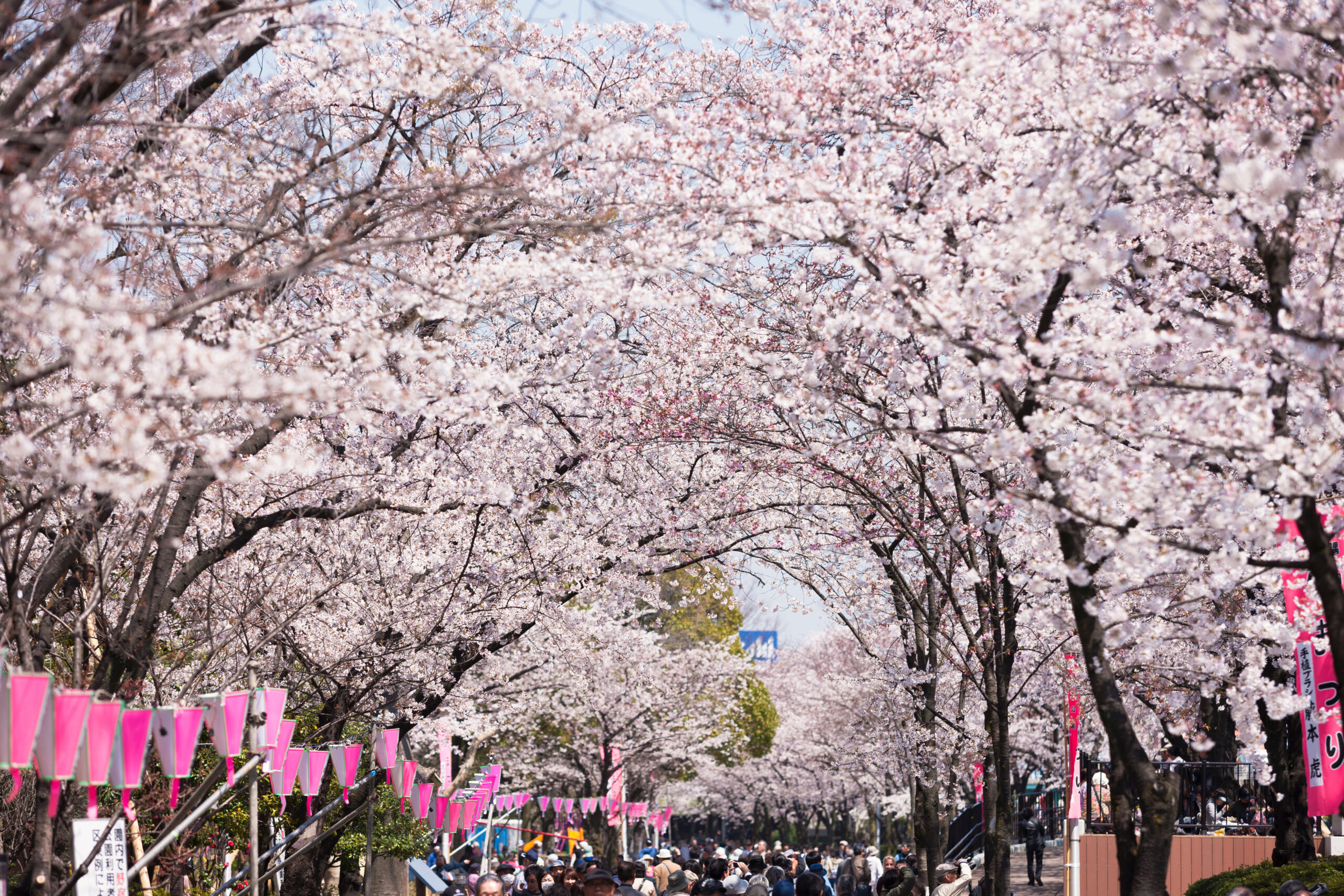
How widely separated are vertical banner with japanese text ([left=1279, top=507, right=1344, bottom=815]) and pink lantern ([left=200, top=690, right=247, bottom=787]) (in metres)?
6.69

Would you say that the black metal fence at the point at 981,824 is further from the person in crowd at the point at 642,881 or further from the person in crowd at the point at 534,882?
the person in crowd at the point at 642,881

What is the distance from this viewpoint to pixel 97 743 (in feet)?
20.9

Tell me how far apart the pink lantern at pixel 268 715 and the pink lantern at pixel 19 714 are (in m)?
2.63

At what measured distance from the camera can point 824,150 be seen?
8570 millimetres

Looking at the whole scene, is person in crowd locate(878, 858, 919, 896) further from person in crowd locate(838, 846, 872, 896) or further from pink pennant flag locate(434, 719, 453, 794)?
pink pennant flag locate(434, 719, 453, 794)

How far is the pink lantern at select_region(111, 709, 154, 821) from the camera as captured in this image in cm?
680

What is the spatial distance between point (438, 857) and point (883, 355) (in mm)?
17191

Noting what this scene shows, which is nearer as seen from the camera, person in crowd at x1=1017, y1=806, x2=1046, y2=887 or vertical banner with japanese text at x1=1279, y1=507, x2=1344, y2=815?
vertical banner with japanese text at x1=1279, y1=507, x2=1344, y2=815

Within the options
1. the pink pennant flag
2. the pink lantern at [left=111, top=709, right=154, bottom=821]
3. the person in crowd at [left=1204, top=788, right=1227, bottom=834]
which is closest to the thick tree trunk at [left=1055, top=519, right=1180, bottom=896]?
A: the pink lantern at [left=111, top=709, right=154, bottom=821]

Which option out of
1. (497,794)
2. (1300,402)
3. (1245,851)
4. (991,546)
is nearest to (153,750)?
(991,546)

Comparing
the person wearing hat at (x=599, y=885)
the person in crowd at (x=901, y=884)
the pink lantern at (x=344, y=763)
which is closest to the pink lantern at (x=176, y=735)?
the person wearing hat at (x=599, y=885)

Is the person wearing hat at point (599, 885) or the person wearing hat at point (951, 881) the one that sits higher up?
the person wearing hat at point (599, 885)

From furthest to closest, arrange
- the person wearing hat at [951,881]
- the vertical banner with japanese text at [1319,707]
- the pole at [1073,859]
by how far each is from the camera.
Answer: the pole at [1073,859], the person wearing hat at [951,881], the vertical banner with japanese text at [1319,707]

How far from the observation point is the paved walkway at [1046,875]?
17.8 metres
